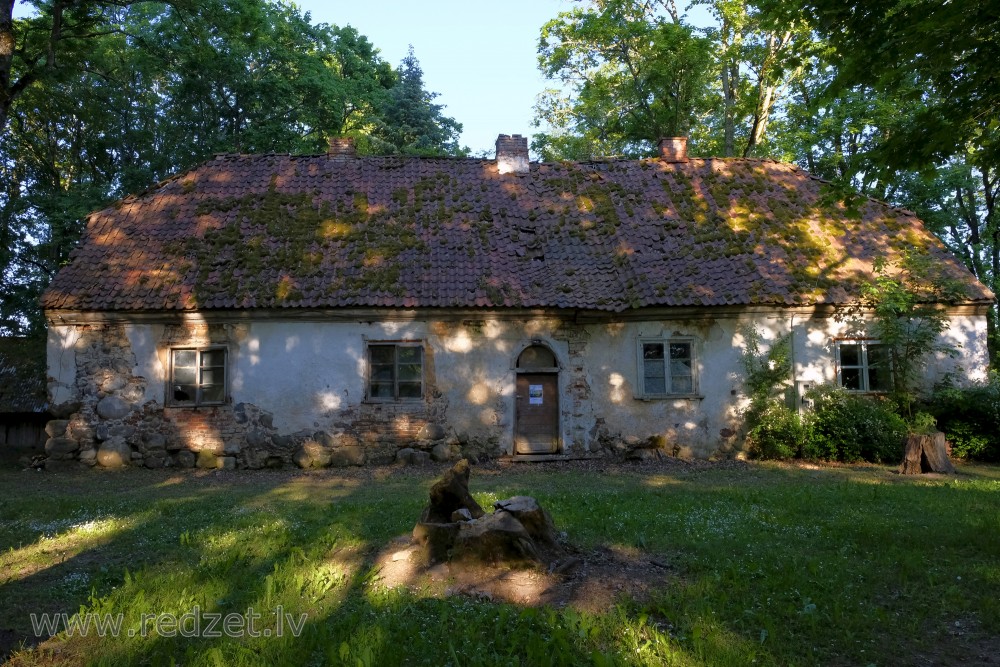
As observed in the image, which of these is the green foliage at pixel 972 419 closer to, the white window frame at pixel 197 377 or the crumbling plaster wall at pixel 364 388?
the crumbling plaster wall at pixel 364 388

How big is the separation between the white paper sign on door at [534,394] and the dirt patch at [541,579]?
776 centimetres

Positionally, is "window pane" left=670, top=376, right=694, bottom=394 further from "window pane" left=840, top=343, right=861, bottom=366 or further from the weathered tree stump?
the weathered tree stump

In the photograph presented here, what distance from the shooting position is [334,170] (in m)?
17.0

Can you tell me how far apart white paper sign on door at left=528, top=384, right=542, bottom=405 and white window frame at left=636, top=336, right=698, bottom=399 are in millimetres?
2004

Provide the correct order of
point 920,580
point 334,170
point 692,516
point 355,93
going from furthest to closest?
point 355,93
point 334,170
point 692,516
point 920,580

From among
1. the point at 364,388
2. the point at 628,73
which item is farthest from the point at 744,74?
the point at 364,388

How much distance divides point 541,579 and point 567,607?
601 mm

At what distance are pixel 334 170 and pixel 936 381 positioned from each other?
46.2 ft

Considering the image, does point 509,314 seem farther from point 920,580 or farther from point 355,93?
point 355,93

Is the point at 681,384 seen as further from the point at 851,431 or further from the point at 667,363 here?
the point at 851,431

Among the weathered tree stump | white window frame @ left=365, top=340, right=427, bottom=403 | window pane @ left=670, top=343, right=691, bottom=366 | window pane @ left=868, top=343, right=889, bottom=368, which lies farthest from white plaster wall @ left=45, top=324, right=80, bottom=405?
window pane @ left=868, top=343, right=889, bottom=368

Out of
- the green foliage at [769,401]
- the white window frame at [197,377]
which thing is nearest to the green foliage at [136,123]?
the white window frame at [197,377]

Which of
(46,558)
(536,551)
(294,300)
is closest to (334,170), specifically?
(294,300)

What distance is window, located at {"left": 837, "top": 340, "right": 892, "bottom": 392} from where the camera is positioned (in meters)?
14.2
